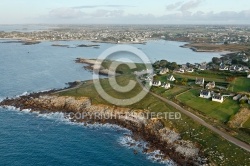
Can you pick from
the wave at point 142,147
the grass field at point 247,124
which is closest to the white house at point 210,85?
the grass field at point 247,124

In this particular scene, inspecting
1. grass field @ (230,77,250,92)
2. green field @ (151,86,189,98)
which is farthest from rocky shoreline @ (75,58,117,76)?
grass field @ (230,77,250,92)

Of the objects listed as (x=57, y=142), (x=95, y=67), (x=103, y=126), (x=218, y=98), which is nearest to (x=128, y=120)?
(x=103, y=126)

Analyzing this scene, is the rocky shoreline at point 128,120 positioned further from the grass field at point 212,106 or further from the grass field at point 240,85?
the grass field at point 240,85

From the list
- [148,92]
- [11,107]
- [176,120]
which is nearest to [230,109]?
[176,120]

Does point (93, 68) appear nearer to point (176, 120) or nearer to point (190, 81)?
point (190, 81)

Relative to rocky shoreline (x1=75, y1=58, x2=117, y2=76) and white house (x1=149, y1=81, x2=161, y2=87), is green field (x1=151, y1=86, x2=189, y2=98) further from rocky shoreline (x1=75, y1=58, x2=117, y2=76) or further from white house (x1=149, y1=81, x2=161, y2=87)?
rocky shoreline (x1=75, y1=58, x2=117, y2=76)

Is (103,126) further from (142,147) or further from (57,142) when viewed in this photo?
(142,147)
